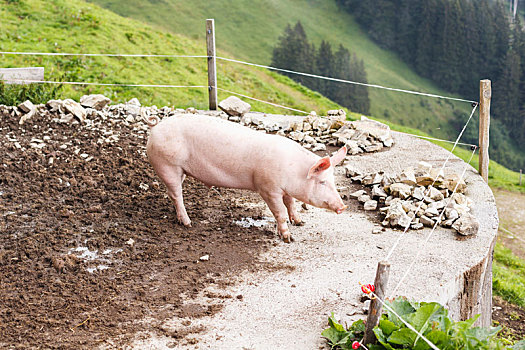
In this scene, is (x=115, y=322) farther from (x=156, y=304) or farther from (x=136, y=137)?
(x=136, y=137)

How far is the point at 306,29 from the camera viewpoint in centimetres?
A: 6059

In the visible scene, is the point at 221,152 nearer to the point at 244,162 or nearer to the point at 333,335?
the point at 244,162

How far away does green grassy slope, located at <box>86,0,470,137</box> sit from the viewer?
149 feet

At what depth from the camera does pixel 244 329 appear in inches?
157

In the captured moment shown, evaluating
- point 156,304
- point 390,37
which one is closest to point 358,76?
point 390,37

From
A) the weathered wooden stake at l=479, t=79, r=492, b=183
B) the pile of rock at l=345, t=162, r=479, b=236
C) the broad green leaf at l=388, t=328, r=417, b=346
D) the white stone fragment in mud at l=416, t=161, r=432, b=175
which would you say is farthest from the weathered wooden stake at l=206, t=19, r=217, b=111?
the broad green leaf at l=388, t=328, r=417, b=346

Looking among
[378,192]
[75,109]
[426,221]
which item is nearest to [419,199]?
[426,221]

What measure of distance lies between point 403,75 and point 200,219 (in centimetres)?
6181

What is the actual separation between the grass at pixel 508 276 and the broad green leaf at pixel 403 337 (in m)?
6.58

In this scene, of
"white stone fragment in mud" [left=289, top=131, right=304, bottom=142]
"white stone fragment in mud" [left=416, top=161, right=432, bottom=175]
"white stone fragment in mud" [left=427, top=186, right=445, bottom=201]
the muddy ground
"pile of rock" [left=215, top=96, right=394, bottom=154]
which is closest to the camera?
the muddy ground

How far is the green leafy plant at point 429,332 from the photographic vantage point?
10.6ft

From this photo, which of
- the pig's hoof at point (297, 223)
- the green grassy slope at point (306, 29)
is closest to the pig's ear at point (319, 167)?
the pig's hoof at point (297, 223)

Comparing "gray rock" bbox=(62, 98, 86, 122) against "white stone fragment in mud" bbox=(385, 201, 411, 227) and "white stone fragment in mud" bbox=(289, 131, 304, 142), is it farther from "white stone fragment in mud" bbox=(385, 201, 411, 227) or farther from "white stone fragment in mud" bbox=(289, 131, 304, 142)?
"white stone fragment in mud" bbox=(385, 201, 411, 227)

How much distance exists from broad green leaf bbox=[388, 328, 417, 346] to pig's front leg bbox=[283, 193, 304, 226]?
249 centimetres
